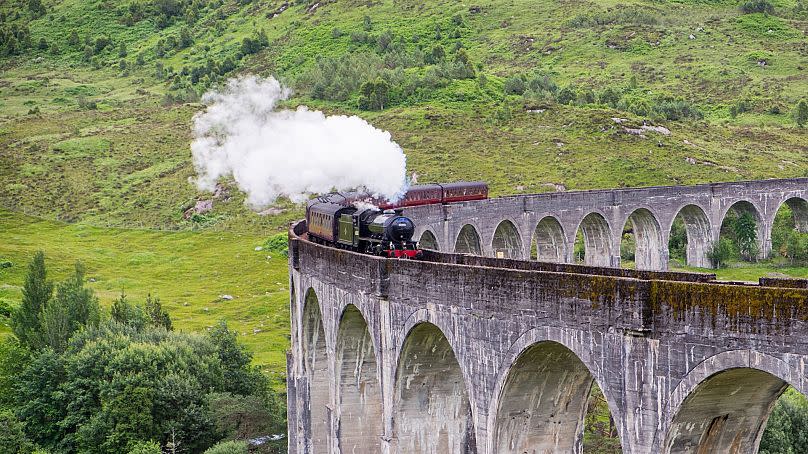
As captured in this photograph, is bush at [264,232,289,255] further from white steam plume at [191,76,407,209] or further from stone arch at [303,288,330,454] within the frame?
stone arch at [303,288,330,454]

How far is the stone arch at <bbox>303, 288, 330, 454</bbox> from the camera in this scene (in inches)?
1634

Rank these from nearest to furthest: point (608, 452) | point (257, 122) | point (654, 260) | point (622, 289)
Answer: point (622, 289) → point (608, 452) → point (257, 122) → point (654, 260)

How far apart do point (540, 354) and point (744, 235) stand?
62445 millimetres

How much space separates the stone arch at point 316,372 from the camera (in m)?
41.5

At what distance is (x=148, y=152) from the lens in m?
114

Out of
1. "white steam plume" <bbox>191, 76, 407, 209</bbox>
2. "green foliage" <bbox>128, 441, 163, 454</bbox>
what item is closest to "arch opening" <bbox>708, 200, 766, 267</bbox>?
"white steam plume" <bbox>191, 76, 407, 209</bbox>

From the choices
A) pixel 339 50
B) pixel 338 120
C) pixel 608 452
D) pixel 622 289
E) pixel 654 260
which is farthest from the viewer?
pixel 339 50

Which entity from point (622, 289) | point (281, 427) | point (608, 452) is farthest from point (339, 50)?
point (622, 289)

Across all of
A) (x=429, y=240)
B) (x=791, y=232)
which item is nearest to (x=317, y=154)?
(x=429, y=240)

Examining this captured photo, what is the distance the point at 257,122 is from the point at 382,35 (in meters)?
78.3

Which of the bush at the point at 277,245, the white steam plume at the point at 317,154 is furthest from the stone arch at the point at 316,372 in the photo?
the bush at the point at 277,245

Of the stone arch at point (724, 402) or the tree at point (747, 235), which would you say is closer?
the stone arch at point (724, 402)

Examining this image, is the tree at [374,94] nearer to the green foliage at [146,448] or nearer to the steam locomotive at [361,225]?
the steam locomotive at [361,225]

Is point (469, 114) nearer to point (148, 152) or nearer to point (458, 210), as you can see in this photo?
point (148, 152)
